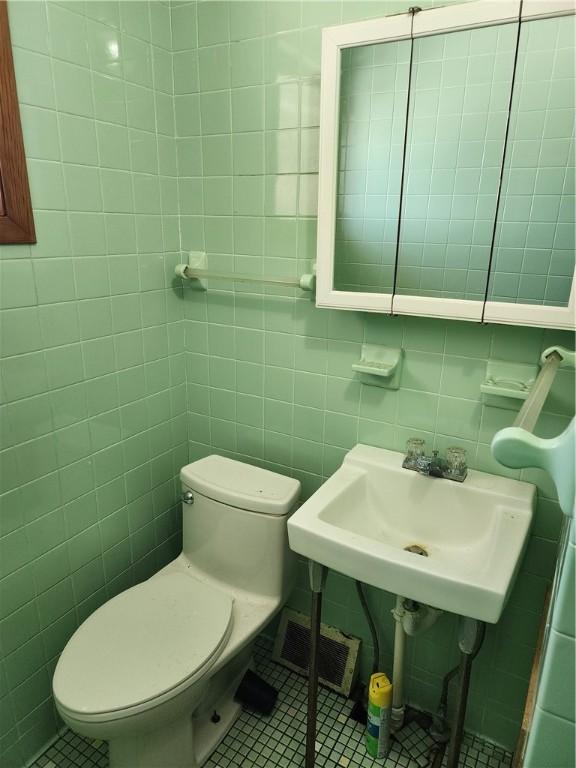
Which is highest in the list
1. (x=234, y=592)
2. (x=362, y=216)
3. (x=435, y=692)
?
(x=362, y=216)

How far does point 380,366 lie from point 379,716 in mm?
1027

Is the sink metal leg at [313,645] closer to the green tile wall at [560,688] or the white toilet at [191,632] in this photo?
the white toilet at [191,632]

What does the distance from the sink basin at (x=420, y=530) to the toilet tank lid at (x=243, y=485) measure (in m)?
0.20

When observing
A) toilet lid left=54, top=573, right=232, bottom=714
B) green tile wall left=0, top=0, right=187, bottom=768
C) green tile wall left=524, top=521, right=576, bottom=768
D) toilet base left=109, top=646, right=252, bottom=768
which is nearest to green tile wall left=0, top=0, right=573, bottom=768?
green tile wall left=0, top=0, right=187, bottom=768

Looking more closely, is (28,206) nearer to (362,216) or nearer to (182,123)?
(182,123)

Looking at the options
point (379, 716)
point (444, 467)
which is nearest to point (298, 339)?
point (444, 467)

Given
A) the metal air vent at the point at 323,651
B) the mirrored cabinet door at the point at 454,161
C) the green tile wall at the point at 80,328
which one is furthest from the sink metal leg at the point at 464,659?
the green tile wall at the point at 80,328

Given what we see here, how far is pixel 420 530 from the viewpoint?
134 cm

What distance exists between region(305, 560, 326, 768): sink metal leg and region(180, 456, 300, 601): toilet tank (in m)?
0.18

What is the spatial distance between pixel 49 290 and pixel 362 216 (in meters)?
0.84

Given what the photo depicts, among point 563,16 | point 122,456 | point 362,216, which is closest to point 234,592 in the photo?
point 122,456

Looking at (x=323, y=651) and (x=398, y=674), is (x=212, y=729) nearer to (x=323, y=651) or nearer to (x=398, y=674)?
(x=323, y=651)

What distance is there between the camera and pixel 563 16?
984 mm

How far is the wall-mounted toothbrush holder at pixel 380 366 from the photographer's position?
136cm
